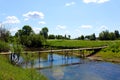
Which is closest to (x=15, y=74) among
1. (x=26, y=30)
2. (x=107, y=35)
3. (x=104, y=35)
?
(x=107, y=35)

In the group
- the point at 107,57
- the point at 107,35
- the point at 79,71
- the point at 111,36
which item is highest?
the point at 107,35

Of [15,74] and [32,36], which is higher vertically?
[32,36]

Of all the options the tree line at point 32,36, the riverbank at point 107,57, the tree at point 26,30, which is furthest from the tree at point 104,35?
the riverbank at point 107,57

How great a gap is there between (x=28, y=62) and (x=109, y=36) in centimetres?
10521

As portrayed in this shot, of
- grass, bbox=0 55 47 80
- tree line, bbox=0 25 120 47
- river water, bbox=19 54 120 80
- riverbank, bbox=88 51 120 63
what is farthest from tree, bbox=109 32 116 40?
grass, bbox=0 55 47 80

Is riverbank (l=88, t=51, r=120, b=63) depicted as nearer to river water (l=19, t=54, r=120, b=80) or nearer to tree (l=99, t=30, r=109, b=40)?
river water (l=19, t=54, r=120, b=80)

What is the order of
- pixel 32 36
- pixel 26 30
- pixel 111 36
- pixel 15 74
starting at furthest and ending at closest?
pixel 26 30 → pixel 111 36 → pixel 32 36 → pixel 15 74

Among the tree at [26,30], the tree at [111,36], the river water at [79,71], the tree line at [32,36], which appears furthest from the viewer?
the tree at [26,30]

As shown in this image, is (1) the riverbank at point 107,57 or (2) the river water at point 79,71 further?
(1) the riverbank at point 107,57

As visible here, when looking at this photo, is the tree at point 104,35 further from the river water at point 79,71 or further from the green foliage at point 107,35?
the river water at point 79,71

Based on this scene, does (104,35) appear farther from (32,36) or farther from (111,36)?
(32,36)

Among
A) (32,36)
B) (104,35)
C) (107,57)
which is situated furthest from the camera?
(104,35)

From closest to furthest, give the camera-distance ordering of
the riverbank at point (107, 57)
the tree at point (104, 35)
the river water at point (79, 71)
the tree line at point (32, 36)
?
the river water at point (79, 71)
the riverbank at point (107, 57)
the tree line at point (32, 36)
the tree at point (104, 35)

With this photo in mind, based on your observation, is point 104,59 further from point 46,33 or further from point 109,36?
point 46,33
